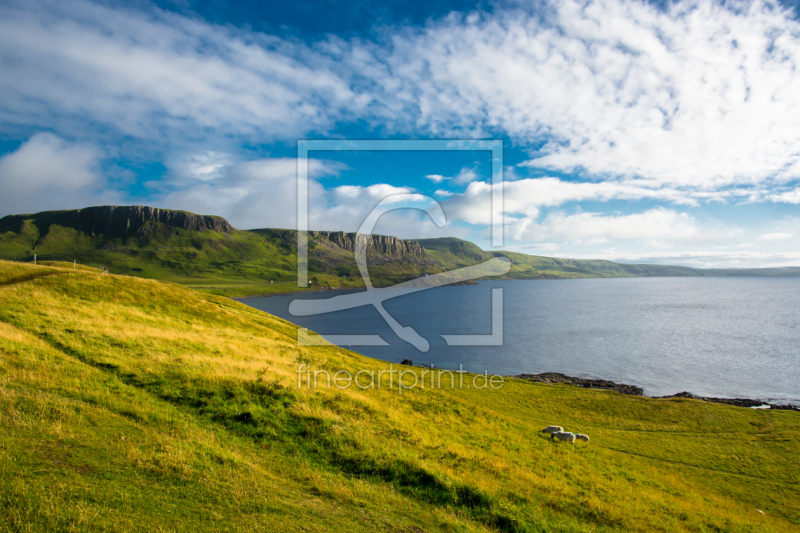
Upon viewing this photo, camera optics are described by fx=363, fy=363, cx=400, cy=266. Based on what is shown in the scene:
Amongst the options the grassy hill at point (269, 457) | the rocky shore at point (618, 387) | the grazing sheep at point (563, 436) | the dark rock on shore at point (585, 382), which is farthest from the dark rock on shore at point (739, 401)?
the grazing sheep at point (563, 436)

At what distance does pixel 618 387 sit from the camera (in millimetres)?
59875

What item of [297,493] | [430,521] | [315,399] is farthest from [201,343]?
[430,521]

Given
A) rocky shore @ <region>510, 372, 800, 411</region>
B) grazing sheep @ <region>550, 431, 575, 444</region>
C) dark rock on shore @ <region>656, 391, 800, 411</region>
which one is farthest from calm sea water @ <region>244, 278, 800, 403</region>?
grazing sheep @ <region>550, 431, 575, 444</region>

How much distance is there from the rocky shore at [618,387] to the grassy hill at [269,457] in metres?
20.9

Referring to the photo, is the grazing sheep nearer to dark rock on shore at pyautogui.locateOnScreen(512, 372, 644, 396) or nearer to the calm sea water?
dark rock on shore at pyautogui.locateOnScreen(512, 372, 644, 396)

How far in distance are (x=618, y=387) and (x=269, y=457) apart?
63233 mm

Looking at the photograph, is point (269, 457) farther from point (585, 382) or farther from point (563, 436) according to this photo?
point (585, 382)

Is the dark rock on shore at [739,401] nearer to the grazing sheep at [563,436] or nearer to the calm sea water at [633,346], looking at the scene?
the calm sea water at [633,346]

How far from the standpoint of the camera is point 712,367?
7238 centimetres

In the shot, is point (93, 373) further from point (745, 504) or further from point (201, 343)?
point (745, 504)

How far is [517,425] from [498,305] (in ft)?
412

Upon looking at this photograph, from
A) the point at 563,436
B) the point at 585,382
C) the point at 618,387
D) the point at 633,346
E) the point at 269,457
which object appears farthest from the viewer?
the point at 633,346

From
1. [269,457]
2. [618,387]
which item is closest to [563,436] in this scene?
[269,457]

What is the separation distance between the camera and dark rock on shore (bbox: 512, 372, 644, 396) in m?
58.1
